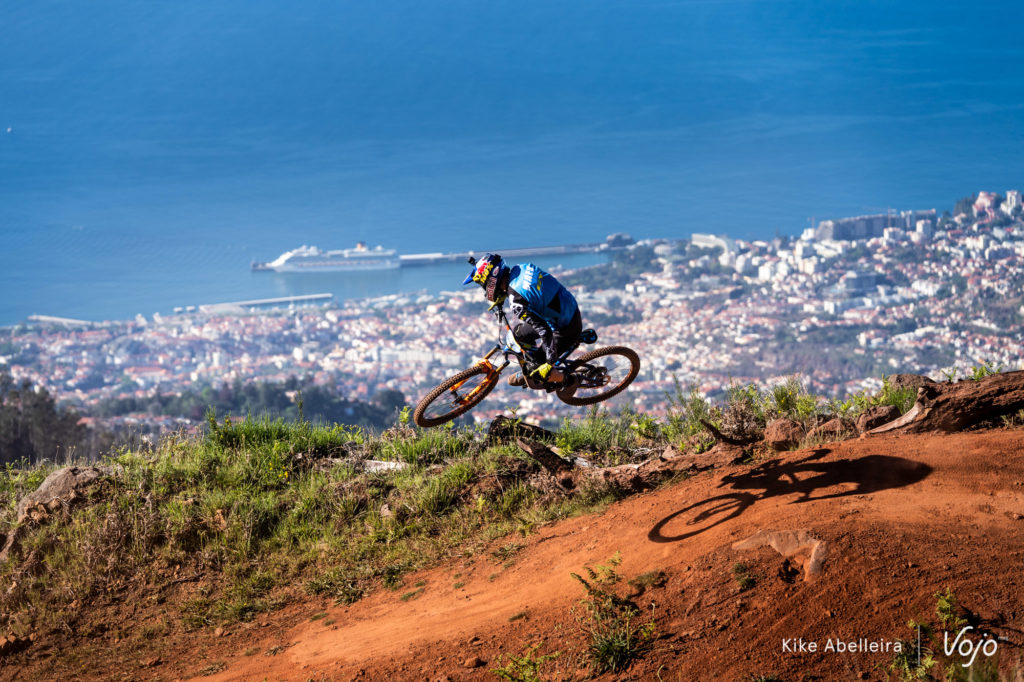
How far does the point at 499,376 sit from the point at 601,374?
177 cm

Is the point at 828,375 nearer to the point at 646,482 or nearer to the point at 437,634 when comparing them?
the point at 646,482

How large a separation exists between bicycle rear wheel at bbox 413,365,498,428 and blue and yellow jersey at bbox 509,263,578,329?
1.30m

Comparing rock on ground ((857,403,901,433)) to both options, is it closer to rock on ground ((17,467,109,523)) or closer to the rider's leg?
the rider's leg

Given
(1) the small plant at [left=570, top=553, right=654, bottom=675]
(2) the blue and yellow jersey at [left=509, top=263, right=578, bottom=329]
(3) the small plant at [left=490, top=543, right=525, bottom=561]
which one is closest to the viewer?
(1) the small plant at [left=570, top=553, right=654, bottom=675]

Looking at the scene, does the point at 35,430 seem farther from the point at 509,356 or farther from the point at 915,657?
the point at 915,657

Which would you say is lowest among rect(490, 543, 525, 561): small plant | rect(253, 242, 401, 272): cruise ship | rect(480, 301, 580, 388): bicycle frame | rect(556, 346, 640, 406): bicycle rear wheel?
rect(490, 543, 525, 561): small plant

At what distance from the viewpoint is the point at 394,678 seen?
7898 millimetres

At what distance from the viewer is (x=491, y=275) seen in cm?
1073

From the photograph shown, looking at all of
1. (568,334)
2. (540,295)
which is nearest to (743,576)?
(568,334)

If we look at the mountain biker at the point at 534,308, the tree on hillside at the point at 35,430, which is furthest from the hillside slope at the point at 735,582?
the tree on hillside at the point at 35,430

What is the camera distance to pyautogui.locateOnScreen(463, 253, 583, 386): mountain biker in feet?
35.4

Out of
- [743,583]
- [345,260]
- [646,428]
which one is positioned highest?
[345,260]

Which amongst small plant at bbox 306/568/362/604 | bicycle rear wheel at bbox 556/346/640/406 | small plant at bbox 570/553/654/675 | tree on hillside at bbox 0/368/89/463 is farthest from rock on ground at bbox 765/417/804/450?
tree on hillside at bbox 0/368/89/463

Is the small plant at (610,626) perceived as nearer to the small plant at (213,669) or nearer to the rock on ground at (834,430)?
the small plant at (213,669)
